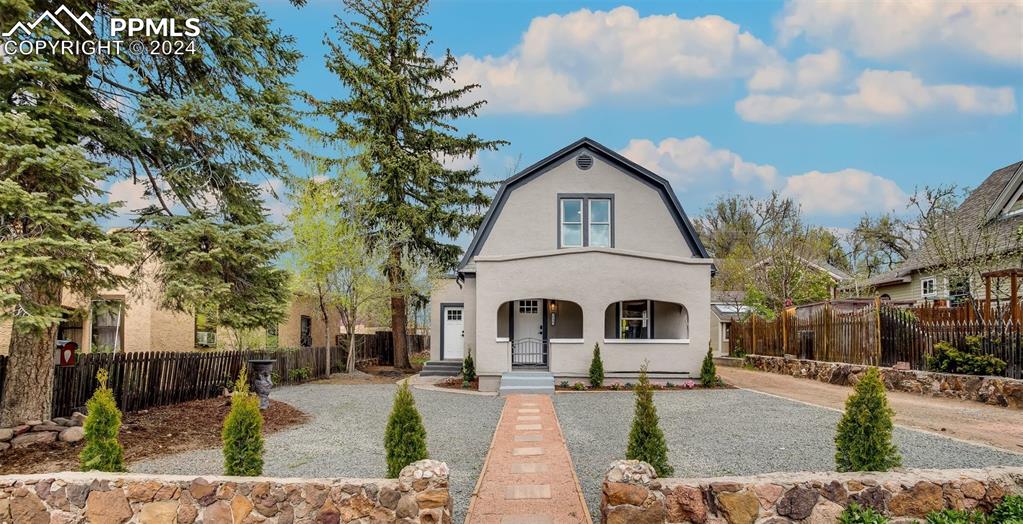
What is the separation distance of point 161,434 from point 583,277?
10064mm

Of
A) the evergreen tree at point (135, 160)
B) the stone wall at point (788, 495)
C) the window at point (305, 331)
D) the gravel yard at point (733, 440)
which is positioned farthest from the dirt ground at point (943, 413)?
the window at point (305, 331)

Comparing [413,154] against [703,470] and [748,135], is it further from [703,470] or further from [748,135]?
[703,470]

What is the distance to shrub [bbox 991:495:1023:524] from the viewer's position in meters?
4.94

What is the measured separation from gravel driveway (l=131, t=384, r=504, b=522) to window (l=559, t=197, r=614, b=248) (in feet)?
19.2

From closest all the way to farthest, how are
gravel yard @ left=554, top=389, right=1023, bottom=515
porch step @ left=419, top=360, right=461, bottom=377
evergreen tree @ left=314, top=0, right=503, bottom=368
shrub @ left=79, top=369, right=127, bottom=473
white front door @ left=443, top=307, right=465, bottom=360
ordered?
shrub @ left=79, top=369, right=127, bottom=473 < gravel yard @ left=554, top=389, right=1023, bottom=515 < porch step @ left=419, top=360, right=461, bottom=377 < evergreen tree @ left=314, top=0, right=503, bottom=368 < white front door @ left=443, top=307, right=465, bottom=360

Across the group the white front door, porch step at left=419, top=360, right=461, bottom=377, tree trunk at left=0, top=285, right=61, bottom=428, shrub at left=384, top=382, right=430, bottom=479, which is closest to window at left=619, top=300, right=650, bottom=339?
porch step at left=419, top=360, right=461, bottom=377

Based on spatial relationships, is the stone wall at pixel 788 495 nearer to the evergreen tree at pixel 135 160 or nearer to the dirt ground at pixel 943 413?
the dirt ground at pixel 943 413

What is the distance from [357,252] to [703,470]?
14724mm

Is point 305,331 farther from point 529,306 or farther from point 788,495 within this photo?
point 788,495

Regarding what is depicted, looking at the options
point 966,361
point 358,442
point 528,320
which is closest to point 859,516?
point 358,442

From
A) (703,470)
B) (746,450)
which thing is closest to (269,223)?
(703,470)

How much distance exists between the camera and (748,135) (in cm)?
2219

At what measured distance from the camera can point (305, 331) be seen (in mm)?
24016

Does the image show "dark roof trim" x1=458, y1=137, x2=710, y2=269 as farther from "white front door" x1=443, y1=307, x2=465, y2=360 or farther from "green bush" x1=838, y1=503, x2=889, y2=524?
"green bush" x1=838, y1=503, x2=889, y2=524
